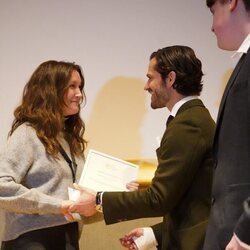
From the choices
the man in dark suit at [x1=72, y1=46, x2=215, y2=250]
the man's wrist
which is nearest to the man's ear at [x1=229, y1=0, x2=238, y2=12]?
the man in dark suit at [x1=72, y1=46, x2=215, y2=250]

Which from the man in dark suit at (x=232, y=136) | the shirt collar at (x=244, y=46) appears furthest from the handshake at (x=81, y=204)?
the shirt collar at (x=244, y=46)

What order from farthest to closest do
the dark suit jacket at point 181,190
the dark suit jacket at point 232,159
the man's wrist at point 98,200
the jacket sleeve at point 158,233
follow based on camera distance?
the jacket sleeve at point 158,233
the man's wrist at point 98,200
the dark suit jacket at point 181,190
the dark suit jacket at point 232,159

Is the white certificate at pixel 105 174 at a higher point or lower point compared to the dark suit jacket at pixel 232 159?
lower

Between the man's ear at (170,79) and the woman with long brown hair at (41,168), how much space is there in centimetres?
46

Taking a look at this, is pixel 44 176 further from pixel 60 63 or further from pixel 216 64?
pixel 216 64

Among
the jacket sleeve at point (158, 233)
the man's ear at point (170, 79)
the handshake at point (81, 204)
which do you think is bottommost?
the jacket sleeve at point (158, 233)

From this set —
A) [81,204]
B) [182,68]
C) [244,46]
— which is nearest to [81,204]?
[81,204]

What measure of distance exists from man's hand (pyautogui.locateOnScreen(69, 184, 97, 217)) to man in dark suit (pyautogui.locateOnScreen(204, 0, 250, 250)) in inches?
21.7

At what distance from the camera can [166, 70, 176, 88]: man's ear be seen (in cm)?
155

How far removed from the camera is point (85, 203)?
61.4 inches

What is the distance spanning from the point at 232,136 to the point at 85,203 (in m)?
0.71

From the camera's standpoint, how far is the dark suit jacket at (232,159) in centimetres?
→ 99

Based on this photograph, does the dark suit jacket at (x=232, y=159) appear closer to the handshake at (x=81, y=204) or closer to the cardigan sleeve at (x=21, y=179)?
the handshake at (x=81, y=204)

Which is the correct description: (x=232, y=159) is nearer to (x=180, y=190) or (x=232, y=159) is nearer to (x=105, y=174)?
(x=180, y=190)
